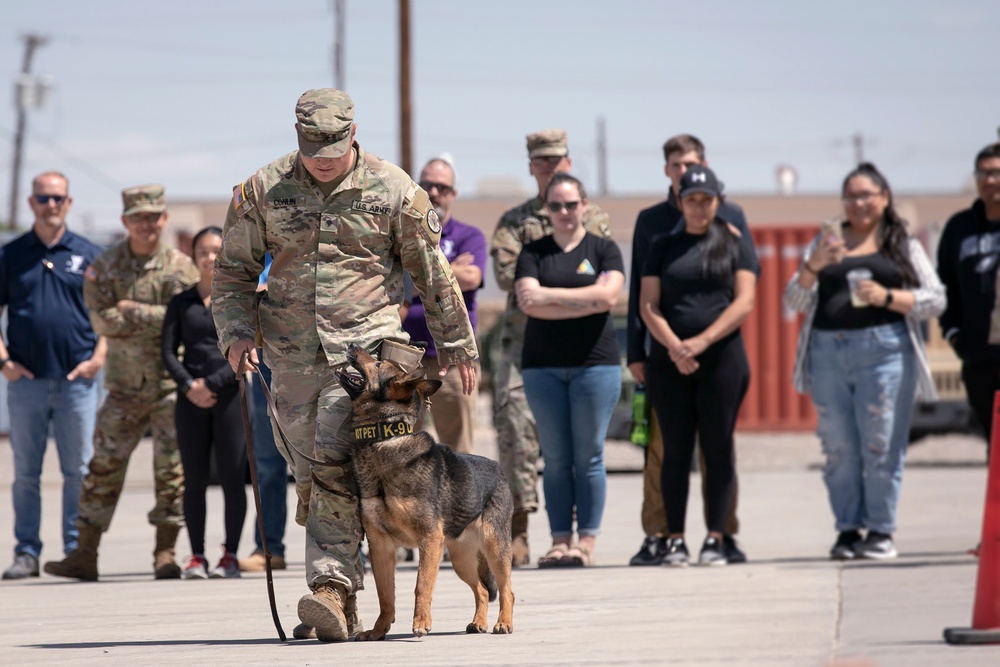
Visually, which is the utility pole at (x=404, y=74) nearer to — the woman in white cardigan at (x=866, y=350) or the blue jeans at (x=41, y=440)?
the blue jeans at (x=41, y=440)

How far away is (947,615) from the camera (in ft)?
20.6

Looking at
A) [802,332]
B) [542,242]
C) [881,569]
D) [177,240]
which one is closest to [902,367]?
[802,332]

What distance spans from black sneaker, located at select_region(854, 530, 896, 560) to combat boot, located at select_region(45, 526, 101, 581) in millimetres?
4534

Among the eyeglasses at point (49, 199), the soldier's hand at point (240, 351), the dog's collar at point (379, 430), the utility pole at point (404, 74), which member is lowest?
the dog's collar at point (379, 430)

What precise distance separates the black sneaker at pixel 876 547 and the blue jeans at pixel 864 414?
0.15 feet

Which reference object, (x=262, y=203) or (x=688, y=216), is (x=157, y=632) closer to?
(x=262, y=203)

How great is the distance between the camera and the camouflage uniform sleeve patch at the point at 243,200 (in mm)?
6023

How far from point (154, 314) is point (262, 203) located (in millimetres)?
3215

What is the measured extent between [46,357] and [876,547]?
5227 millimetres

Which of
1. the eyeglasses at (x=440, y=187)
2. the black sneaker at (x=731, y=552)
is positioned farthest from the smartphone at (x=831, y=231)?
the eyeglasses at (x=440, y=187)

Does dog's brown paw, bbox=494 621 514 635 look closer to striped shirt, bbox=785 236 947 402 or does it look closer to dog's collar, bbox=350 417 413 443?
dog's collar, bbox=350 417 413 443

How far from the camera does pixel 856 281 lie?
29.0ft

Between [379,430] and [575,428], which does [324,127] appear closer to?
[379,430]

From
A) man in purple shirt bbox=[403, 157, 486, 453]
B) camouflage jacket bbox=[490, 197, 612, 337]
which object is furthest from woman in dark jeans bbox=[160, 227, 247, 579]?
camouflage jacket bbox=[490, 197, 612, 337]
